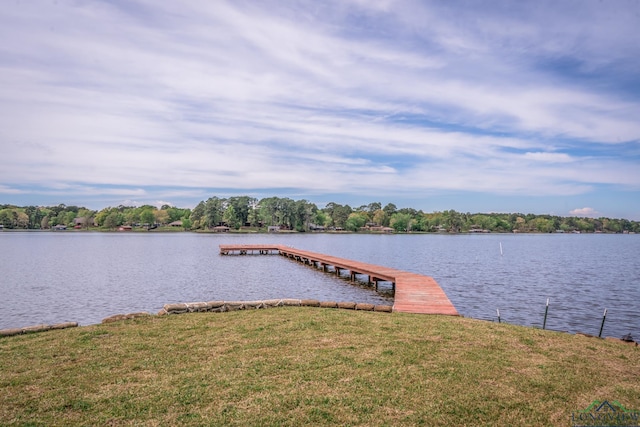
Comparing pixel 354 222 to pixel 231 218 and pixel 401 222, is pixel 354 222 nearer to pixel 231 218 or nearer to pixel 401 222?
pixel 401 222

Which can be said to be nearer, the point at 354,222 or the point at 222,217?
the point at 222,217

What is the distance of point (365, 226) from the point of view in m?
199

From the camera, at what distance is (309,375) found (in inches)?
297

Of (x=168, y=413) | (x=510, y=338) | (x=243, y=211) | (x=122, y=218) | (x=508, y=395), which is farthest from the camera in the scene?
(x=122, y=218)

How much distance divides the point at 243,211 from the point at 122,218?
57029 mm

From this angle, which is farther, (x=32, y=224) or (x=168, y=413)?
(x=32, y=224)

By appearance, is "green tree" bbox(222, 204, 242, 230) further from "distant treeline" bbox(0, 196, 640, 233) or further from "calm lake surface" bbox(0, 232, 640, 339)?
"calm lake surface" bbox(0, 232, 640, 339)

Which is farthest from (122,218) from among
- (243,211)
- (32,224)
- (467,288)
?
(467,288)

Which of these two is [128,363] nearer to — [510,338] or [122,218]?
[510,338]

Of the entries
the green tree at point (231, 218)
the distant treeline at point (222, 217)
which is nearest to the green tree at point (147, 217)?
the distant treeline at point (222, 217)

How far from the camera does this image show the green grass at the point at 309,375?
241 inches

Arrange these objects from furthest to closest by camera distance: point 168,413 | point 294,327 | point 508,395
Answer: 1. point 294,327
2. point 508,395
3. point 168,413

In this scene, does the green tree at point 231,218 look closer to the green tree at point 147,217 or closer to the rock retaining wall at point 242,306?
the green tree at point 147,217

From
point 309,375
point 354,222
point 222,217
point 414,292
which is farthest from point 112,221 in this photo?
point 309,375
